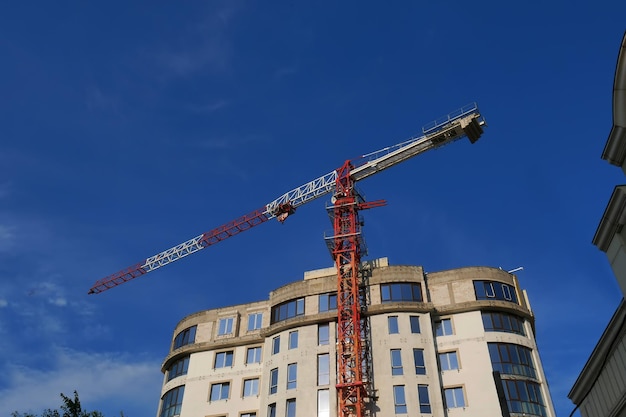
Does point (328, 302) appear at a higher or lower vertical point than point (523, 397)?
higher

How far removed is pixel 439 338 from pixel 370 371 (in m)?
6.88

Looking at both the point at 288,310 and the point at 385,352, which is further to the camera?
the point at 288,310

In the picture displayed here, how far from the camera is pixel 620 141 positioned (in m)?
17.4

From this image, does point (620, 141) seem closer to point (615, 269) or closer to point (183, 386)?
point (615, 269)

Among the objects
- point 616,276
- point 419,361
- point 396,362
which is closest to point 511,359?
point 419,361

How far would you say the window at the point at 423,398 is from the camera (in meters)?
43.3

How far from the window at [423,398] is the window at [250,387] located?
14.9 m

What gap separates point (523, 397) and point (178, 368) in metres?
31.7

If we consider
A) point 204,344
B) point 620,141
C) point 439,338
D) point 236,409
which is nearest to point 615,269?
point 620,141

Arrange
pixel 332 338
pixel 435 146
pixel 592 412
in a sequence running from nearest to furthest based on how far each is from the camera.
→ pixel 592 412, pixel 332 338, pixel 435 146

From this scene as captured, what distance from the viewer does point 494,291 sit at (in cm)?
4950

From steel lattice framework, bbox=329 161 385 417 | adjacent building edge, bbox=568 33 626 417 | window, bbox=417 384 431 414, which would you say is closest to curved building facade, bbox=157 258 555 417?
window, bbox=417 384 431 414

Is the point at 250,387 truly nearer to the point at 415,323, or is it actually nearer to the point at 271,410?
the point at 271,410

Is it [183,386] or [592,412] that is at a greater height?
[183,386]
